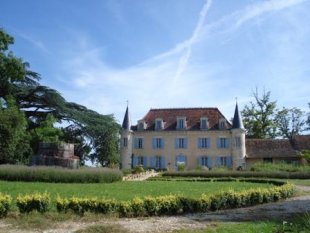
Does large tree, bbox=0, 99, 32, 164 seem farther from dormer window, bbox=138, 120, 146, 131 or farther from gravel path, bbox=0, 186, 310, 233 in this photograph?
gravel path, bbox=0, 186, 310, 233

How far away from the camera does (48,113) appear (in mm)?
40719

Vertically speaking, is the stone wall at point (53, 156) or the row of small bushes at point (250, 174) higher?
the stone wall at point (53, 156)

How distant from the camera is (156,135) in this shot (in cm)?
4791

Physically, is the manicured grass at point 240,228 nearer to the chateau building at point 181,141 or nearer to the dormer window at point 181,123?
the chateau building at point 181,141

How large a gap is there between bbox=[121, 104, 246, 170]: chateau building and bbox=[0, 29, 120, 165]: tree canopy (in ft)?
13.1

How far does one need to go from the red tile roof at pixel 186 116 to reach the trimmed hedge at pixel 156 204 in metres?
33.3

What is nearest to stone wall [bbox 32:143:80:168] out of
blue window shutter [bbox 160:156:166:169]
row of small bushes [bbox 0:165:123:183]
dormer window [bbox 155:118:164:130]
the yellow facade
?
row of small bushes [bbox 0:165:123:183]

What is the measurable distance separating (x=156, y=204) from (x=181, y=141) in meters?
36.0

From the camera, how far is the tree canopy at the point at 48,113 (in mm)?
37344

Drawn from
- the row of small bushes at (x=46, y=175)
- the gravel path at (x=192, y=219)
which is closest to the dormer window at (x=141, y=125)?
the row of small bushes at (x=46, y=175)

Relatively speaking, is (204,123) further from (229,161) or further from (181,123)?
(229,161)

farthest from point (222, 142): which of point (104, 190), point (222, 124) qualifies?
point (104, 190)

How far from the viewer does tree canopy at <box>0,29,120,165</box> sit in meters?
37.3

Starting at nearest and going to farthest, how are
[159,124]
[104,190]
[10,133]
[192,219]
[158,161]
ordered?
[192,219] < [104,190] < [10,133] < [158,161] < [159,124]
